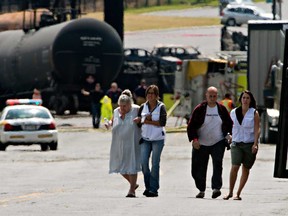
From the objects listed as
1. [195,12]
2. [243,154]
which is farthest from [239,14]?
[243,154]

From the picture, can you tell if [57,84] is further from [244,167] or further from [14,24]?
[244,167]

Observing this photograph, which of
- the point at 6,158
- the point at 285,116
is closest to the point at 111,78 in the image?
the point at 6,158

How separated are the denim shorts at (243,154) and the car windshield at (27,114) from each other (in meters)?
16.1

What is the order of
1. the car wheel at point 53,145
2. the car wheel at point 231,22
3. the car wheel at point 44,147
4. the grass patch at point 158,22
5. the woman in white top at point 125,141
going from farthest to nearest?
1. the grass patch at point 158,22
2. the car wheel at point 231,22
3. the car wheel at point 44,147
4. the car wheel at point 53,145
5. the woman in white top at point 125,141

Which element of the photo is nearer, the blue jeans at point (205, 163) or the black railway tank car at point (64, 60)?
the blue jeans at point (205, 163)

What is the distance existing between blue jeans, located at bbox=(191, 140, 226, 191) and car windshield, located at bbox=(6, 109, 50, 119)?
51.2ft

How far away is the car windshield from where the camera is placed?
34.6m

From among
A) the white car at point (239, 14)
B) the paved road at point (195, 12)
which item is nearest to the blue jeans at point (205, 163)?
the white car at point (239, 14)

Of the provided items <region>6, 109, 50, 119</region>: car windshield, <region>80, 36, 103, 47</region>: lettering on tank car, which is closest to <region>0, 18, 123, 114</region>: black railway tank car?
<region>80, 36, 103, 47</region>: lettering on tank car

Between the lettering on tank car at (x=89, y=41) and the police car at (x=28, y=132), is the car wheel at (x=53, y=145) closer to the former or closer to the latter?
the police car at (x=28, y=132)

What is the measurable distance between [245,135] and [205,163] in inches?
32.9

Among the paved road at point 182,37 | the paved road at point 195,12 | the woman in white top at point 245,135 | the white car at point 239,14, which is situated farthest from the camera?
the paved road at point 195,12

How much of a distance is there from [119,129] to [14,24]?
1467 inches

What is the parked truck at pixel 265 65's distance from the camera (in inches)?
1375
